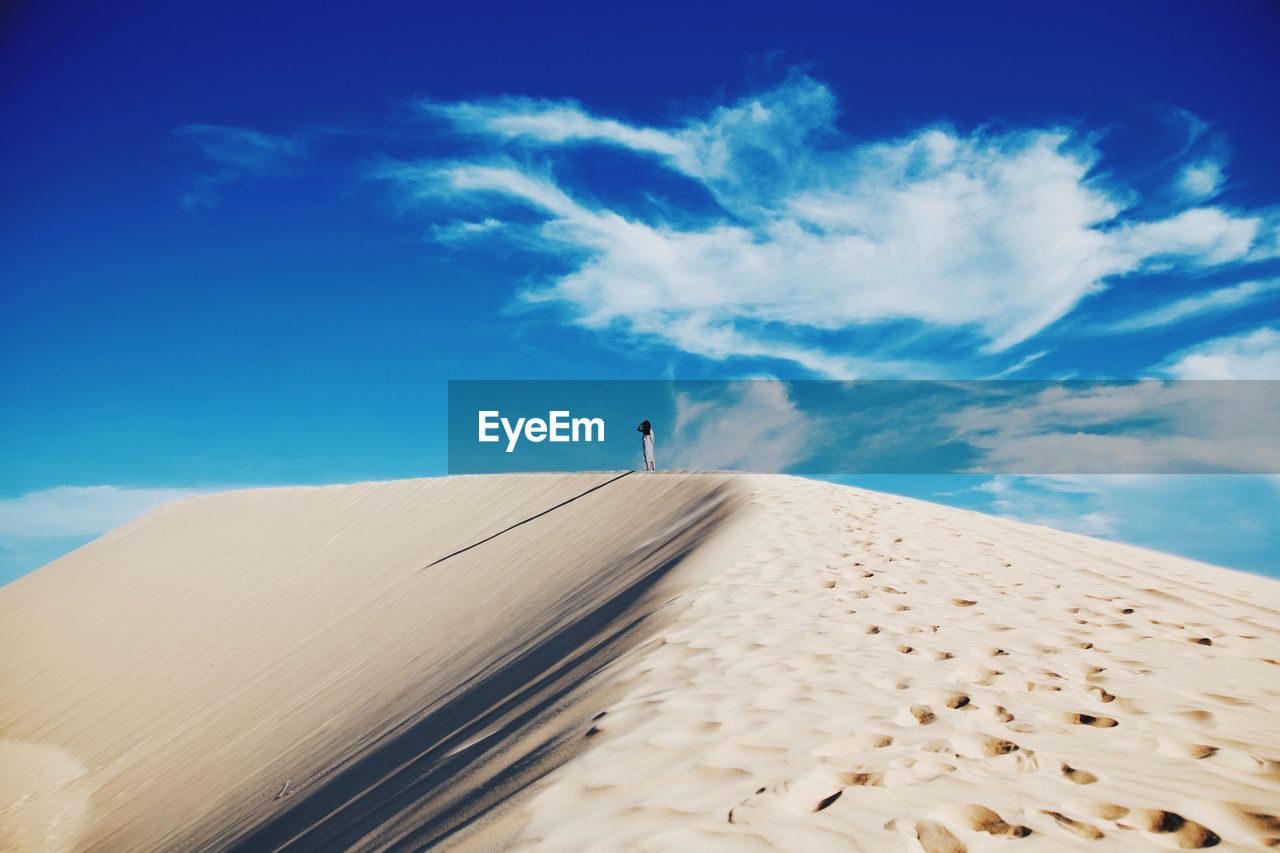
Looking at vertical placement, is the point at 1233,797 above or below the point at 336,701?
above

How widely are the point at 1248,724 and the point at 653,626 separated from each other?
285cm

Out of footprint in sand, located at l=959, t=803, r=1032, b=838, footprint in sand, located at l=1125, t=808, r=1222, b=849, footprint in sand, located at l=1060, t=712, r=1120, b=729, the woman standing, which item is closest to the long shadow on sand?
footprint in sand, located at l=959, t=803, r=1032, b=838

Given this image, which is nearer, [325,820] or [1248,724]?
[1248,724]

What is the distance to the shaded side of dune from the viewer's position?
157 inches

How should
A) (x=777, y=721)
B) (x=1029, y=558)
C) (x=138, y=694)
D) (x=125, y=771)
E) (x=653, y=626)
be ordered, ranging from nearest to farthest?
(x=777, y=721) → (x=653, y=626) → (x=1029, y=558) → (x=125, y=771) → (x=138, y=694)

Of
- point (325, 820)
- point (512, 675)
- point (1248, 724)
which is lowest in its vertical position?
point (325, 820)

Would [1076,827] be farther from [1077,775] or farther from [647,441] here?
[647,441]

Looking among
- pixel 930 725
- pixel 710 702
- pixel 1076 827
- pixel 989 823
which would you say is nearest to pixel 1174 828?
pixel 1076 827

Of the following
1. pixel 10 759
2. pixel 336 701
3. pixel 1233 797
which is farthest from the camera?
pixel 10 759

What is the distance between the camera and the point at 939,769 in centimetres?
224

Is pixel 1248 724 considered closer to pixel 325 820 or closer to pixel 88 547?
pixel 325 820

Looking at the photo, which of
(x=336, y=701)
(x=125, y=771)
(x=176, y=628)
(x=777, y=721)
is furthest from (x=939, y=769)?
(x=176, y=628)

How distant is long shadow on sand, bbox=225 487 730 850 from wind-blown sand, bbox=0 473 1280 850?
3 cm

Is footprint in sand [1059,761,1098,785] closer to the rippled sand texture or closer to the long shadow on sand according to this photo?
the rippled sand texture
